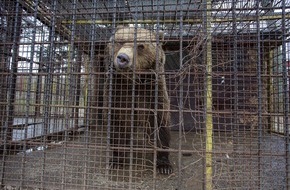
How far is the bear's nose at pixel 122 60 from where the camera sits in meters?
2.55

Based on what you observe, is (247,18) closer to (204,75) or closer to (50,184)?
(204,75)

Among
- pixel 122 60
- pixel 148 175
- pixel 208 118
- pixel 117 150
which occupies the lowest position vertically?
pixel 148 175

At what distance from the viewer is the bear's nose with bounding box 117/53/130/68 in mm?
2547

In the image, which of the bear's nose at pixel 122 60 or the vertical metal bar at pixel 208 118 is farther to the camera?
the bear's nose at pixel 122 60

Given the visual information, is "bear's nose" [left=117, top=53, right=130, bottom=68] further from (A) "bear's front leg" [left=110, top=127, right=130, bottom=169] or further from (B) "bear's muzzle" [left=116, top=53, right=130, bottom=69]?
(A) "bear's front leg" [left=110, top=127, right=130, bottom=169]

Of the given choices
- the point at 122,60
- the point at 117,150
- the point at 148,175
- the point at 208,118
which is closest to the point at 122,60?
the point at 122,60

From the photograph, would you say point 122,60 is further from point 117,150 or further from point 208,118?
point 208,118

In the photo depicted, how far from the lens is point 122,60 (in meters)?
2.56

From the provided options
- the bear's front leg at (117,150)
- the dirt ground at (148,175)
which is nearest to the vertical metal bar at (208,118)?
the dirt ground at (148,175)

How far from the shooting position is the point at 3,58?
10.1 feet

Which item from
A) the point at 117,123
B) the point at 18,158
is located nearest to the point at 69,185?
the point at 117,123

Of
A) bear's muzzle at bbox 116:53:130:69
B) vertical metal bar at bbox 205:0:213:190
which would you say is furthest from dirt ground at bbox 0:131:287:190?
bear's muzzle at bbox 116:53:130:69

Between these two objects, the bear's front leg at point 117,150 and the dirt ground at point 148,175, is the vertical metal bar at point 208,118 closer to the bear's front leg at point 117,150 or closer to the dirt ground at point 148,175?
the dirt ground at point 148,175

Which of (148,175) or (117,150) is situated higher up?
(117,150)
